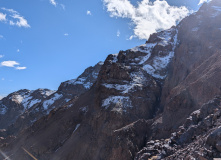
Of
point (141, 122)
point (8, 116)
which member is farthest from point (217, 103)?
point (8, 116)

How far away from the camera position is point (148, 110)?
4262 cm

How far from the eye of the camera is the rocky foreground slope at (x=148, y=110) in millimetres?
19766

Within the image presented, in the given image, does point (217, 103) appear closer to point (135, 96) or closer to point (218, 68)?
point (218, 68)

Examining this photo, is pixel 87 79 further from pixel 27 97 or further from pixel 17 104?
pixel 27 97

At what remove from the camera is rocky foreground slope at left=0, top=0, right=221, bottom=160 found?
778 inches

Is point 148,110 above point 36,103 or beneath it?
beneath

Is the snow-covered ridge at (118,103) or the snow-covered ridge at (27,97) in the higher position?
the snow-covered ridge at (27,97)

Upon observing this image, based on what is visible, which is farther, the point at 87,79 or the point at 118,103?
the point at 87,79

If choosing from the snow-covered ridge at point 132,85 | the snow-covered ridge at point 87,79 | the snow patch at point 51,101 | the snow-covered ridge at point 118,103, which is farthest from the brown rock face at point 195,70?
the snow patch at point 51,101

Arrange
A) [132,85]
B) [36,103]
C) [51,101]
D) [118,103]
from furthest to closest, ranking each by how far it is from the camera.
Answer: [36,103], [51,101], [132,85], [118,103]

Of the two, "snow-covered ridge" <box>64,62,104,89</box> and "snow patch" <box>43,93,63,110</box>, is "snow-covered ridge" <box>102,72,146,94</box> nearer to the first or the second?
"snow patch" <box>43,93,63,110</box>

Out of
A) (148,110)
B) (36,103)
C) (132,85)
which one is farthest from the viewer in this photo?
(36,103)

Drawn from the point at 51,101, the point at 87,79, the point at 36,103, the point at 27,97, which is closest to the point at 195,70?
the point at 51,101

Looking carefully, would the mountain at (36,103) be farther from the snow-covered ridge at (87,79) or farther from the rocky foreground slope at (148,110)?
the rocky foreground slope at (148,110)
